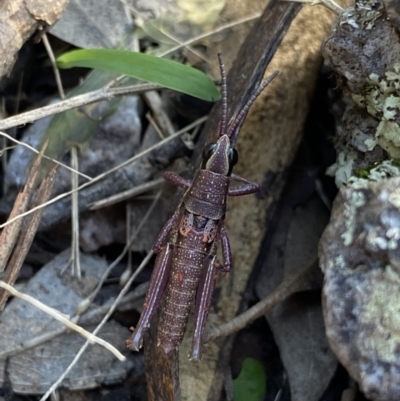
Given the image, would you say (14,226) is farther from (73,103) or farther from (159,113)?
(159,113)

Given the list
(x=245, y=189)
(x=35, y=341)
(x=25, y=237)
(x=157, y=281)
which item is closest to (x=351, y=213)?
(x=245, y=189)

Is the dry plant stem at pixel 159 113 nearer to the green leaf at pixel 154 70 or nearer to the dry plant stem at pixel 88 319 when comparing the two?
the green leaf at pixel 154 70

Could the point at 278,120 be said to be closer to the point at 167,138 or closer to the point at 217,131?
the point at 217,131

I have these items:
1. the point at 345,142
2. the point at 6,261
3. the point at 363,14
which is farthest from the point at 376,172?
the point at 6,261

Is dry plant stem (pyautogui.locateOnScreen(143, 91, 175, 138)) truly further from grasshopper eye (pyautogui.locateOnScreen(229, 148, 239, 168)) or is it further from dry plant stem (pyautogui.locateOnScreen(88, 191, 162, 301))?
grasshopper eye (pyautogui.locateOnScreen(229, 148, 239, 168))

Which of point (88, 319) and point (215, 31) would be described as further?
point (215, 31)

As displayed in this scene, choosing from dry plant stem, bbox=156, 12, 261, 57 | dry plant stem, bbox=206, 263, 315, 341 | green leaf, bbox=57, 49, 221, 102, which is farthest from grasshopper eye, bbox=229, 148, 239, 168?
dry plant stem, bbox=156, 12, 261, 57

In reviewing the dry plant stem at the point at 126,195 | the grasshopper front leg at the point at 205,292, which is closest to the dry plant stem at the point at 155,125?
the dry plant stem at the point at 126,195
